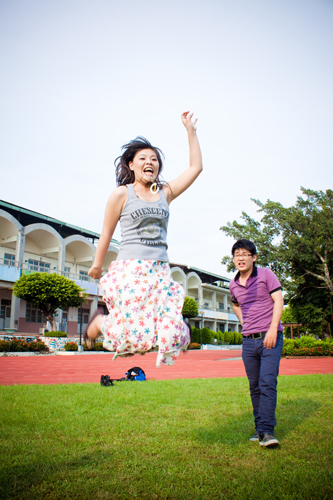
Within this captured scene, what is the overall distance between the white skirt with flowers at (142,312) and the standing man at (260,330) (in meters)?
1.77

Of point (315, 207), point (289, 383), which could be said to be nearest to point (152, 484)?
point (289, 383)

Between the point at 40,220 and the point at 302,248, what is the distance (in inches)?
857

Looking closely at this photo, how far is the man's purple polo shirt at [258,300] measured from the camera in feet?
13.2

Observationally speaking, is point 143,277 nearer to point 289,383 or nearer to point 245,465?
Answer: point 245,465

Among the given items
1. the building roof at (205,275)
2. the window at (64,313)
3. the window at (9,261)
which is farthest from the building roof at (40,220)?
the building roof at (205,275)

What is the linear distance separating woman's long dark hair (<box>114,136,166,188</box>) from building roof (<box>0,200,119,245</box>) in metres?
29.8

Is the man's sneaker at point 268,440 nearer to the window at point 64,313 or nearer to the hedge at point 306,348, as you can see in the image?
the hedge at point 306,348

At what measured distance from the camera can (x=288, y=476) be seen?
3.03 meters

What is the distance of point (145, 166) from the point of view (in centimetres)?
261

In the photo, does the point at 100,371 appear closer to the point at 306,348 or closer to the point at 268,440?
the point at 268,440

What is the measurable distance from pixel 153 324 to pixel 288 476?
181 centimetres

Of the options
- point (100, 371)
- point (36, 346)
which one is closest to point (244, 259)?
point (100, 371)

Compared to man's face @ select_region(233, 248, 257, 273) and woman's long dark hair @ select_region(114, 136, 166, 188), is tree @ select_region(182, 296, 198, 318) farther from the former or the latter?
woman's long dark hair @ select_region(114, 136, 166, 188)

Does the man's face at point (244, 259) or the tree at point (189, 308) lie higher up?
the tree at point (189, 308)
